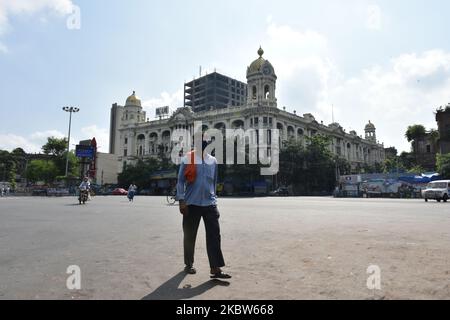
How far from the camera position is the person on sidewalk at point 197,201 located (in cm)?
459

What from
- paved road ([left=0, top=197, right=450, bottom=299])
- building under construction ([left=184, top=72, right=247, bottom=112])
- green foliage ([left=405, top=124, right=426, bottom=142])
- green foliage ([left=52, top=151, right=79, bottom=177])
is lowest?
paved road ([left=0, top=197, right=450, bottom=299])

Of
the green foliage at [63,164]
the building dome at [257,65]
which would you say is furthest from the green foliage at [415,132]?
the green foliage at [63,164]

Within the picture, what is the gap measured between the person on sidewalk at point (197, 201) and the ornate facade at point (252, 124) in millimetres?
59936

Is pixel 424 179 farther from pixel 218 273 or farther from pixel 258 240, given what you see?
pixel 218 273

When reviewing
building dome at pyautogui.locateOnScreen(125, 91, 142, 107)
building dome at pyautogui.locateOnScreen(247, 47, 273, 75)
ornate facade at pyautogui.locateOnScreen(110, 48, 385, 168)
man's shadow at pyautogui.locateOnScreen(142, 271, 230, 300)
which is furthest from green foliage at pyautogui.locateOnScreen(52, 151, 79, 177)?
man's shadow at pyautogui.locateOnScreen(142, 271, 230, 300)

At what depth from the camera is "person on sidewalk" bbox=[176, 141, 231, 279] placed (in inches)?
181

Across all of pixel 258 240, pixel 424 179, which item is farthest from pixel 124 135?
pixel 258 240

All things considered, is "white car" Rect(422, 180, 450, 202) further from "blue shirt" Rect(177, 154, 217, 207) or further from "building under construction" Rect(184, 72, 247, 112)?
"building under construction" Rect(184, 72, 247, 112)

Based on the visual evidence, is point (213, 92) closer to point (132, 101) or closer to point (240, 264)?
point (132, 101)

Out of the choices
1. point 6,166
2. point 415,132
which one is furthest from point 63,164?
point 415,132

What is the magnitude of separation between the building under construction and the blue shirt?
103 m
